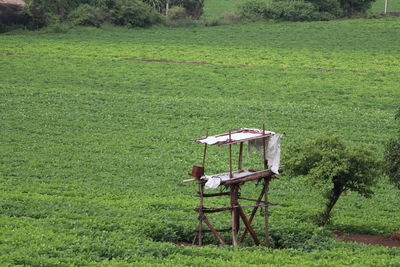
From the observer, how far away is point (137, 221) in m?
23.3

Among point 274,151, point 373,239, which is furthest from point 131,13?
point 373,239

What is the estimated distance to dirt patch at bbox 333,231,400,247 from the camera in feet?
78.1

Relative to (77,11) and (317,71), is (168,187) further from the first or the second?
(77,11)

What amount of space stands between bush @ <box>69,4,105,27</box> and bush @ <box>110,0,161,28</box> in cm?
165

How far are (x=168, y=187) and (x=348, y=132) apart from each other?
15143 millimetres

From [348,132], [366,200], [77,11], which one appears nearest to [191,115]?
[348,132]

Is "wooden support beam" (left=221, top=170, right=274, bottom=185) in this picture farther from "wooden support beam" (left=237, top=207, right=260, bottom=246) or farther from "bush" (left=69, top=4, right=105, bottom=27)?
"bush" (left=69, top=4, right=105, bottom=27)

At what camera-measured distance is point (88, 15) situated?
73875 millimetres

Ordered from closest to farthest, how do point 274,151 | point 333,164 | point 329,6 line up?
→ point 274,151
point 333,164
point 329,6

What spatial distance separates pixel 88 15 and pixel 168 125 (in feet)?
122

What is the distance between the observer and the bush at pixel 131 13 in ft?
247

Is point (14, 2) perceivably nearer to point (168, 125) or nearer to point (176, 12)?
point (176, 12)

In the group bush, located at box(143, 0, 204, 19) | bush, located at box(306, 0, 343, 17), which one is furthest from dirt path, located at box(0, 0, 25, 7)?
bush, located at box(306, 0, 343, 17)

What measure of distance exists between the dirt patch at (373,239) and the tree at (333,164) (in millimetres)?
1437
